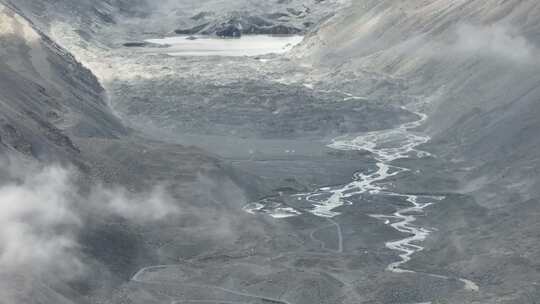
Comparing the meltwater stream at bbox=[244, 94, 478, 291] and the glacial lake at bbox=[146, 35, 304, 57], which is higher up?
the glacial lake at bbox=[146, 35, 304, 57]

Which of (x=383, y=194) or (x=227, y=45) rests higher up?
(x=227, y=45)

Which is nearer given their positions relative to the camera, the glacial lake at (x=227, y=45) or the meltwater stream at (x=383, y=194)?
the meltwater stream at (x=383, y=194)

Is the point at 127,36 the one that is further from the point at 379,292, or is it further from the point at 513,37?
the point at 379,292

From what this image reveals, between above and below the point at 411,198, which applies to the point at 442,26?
above

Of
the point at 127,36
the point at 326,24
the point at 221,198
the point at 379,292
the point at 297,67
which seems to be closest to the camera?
the point at 379,292

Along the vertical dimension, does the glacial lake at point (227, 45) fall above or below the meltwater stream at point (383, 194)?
above

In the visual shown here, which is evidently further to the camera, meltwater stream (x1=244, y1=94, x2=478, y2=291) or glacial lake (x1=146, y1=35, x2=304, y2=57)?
glacial lake (x1=146, y1=35, x2=304, y2=57)

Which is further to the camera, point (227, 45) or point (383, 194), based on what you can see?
point (227, 45)

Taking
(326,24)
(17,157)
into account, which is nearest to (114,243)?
(17,157)
